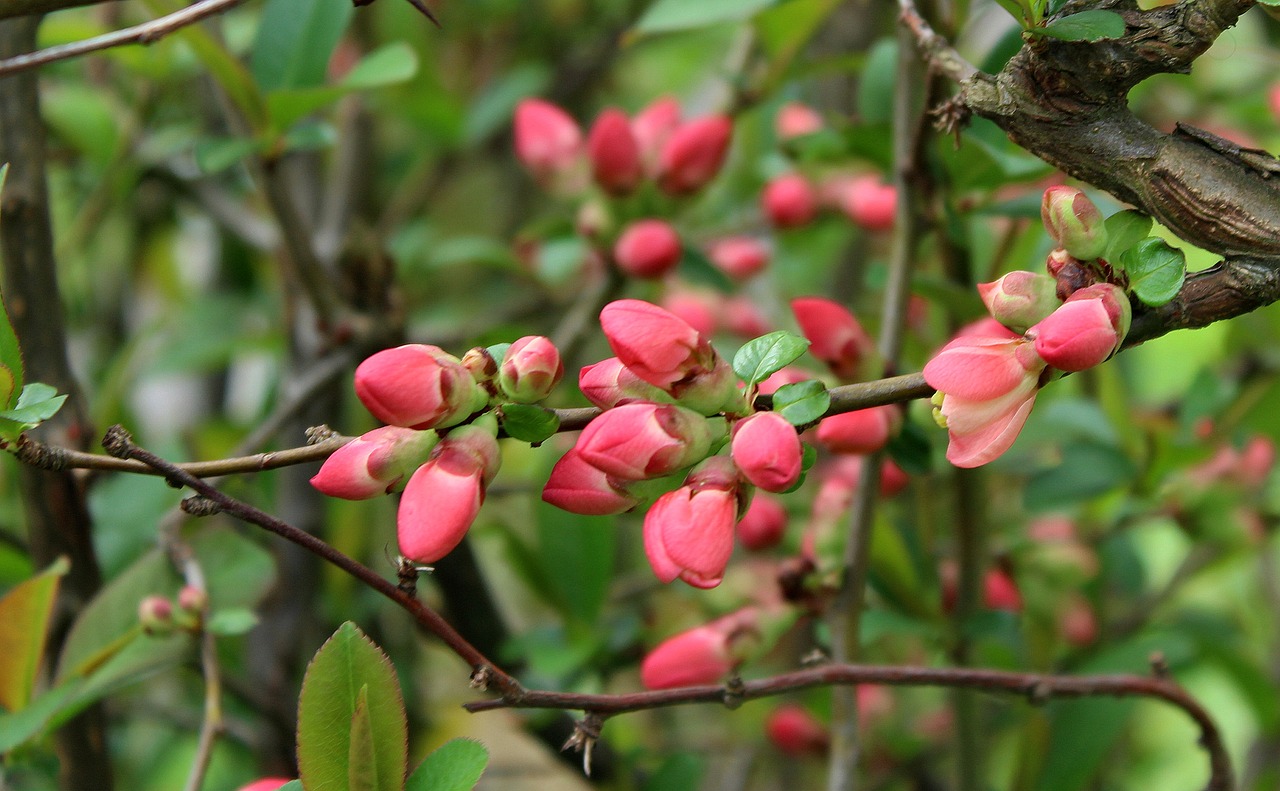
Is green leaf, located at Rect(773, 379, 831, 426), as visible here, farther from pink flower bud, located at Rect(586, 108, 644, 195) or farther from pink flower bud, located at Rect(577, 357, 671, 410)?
pink flower bud, located at Rect(586, 108, 644, 195)

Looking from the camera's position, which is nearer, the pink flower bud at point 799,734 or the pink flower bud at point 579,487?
the pink flower bud at point 579,487

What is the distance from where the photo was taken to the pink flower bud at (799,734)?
3.28ft

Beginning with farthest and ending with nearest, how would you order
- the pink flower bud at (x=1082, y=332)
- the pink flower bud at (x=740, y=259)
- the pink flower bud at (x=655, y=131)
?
the pink flower bud at (x=740, y=259), the pink flower bud at (x=655, y=131), the pink flower bud at (x=1082, y=332)

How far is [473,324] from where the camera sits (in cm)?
111

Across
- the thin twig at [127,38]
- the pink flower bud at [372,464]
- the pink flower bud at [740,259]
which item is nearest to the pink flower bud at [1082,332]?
the pink flower bud at [372,464]

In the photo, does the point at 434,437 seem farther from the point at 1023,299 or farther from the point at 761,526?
the point at 761,526

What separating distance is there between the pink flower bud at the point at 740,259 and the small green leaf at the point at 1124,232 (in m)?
0.75

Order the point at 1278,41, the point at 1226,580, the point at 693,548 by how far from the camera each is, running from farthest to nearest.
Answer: the point at 1226,580, the point at 1278,41, the point at 693,548

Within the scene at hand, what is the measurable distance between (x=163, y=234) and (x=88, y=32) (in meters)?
0.54

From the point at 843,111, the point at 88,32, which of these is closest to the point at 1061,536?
the point at 843,111

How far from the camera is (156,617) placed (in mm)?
603

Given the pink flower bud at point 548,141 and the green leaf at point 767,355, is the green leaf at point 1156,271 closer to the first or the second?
the green leaf at point 767,355

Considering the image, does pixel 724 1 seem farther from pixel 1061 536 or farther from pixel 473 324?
pixel 1061 536

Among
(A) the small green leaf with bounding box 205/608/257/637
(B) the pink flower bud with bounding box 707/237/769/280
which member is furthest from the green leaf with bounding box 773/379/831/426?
(B) the pink flower bud with bounding box 707/237/769/280
